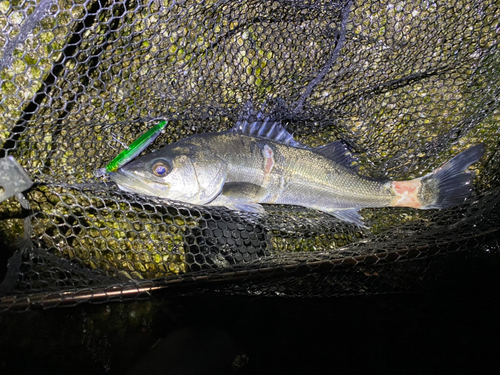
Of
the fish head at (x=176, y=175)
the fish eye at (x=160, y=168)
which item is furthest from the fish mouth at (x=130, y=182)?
the fish eye at (x=160, y=168)

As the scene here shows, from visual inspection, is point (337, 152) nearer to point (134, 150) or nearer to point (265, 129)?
point (265, 129)

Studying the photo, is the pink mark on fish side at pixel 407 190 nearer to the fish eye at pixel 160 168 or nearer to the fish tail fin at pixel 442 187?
the fish tail fin at pixel 442 187

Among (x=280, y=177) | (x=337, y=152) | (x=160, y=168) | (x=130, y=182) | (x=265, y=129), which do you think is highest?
(x=337, y=152)

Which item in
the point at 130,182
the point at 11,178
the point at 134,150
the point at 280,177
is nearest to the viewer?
the point at 11,178

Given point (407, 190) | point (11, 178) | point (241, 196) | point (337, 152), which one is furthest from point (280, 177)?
point (11, 178)

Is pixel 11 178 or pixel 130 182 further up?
pixel 130 182

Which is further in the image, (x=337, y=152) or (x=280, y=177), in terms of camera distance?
(x=337, y=152)

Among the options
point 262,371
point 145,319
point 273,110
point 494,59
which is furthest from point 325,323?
point 494,59
